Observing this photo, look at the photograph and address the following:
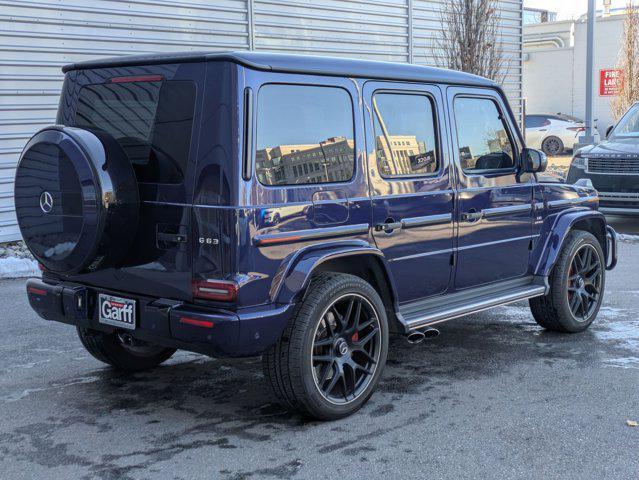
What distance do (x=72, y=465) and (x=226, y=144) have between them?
68.0 inches

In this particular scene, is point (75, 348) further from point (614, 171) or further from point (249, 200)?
point (614, 171)

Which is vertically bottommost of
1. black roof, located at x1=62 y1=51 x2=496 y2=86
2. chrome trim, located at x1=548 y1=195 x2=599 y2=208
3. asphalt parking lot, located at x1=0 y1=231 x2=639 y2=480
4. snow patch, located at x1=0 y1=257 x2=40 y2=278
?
asphalt parking lot, located at x1=0 y1=231 x2=639 y2=480

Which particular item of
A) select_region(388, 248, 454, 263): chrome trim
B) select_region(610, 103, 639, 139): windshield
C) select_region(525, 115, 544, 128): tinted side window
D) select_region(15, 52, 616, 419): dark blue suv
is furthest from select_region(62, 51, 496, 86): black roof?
select_region(525, 115, 544, 128): tinted side window

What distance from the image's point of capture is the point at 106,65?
15.4 ft

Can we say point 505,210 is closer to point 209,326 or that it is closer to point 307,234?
point 307,234

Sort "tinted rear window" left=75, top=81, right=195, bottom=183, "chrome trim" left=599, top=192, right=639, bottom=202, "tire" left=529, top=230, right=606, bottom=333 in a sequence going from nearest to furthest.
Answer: "tinted rear window" left=75, top=81, right=195, bottom=183 → "tire" left=529, top=230, right=606, bottom=333 → "chrome trim" left=599, top=192, right=639, bottom=202

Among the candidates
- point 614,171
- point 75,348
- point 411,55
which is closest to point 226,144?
point 75,348

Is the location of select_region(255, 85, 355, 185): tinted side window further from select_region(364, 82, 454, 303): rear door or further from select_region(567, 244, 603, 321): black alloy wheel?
select_region(567, 244, 603, 321): black alloy wheel

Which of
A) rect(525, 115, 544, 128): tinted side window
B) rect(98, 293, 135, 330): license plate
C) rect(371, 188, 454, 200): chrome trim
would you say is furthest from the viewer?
rect(525, 115, 544, 128): tinted side window

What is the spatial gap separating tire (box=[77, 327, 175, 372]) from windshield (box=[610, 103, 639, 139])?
9.92 m

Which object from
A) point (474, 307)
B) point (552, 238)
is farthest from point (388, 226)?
point (552, 238)

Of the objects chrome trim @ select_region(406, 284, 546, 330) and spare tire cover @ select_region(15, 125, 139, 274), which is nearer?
spare tire cover @ select_region(15, 125, 139, 274)

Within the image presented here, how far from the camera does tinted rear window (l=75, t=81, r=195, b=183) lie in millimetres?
4254

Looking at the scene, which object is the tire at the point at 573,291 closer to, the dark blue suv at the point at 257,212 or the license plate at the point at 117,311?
the dark blue suv at the point at 257,212
